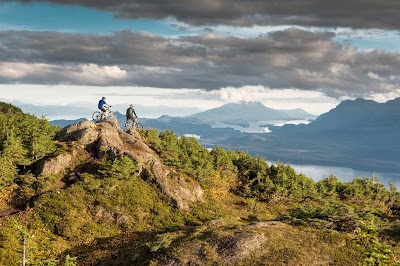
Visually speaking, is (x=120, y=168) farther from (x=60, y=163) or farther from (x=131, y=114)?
(x=131, y=114)

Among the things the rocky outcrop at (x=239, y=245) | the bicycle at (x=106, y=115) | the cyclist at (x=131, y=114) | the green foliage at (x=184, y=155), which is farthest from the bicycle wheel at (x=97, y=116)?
the rocky outcrop at (x=239, y=245)

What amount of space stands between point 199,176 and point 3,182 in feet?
93.0

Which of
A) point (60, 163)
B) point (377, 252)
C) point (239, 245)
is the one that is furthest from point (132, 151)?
point (377, 252)

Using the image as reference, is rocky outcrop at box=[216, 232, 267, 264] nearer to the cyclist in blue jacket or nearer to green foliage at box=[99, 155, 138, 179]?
green foliage at box=[99, 155, 138, 179]

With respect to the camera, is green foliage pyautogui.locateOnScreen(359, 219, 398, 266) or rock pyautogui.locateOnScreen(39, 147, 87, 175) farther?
rock pyautogui.locateOnScreen(39, 147, 87, 175)

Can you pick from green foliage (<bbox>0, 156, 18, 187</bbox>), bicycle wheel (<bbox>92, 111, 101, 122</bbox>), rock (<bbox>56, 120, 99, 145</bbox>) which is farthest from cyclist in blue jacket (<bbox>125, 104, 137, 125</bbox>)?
green foliage (<bbox>0, 156, 18, 187</bbox>)

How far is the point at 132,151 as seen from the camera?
190 feet

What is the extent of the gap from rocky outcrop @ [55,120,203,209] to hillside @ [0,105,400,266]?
7.2 inches

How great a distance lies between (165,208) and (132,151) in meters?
11.4

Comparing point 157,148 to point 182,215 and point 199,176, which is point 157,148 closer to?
point 199,176

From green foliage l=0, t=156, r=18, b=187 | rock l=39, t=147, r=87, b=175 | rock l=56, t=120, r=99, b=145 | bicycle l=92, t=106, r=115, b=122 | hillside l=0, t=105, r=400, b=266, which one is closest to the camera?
hillside l=0, t=105, r=400, b=266

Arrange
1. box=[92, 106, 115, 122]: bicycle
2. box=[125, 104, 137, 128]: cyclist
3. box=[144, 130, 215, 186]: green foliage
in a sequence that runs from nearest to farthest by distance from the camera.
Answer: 1. box=[144, 130, 215, 186]: green foliage
2. box=[125, 104, 137, 128]: cyclist
3. box=[92, 106, 115, 122]: bicycle

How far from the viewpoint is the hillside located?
3609 centimetres

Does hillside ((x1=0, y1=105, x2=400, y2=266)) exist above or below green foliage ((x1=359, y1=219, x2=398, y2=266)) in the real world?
below
